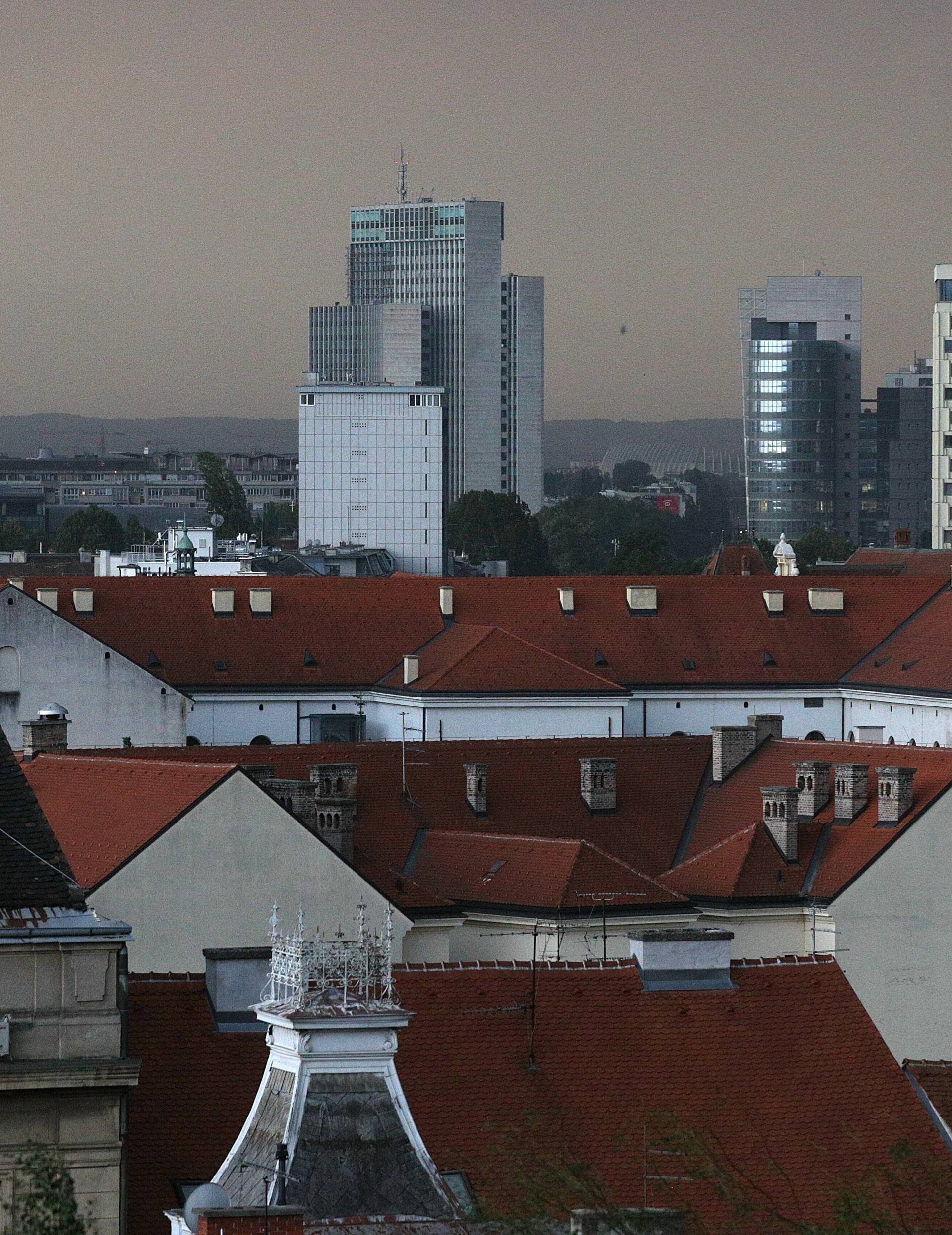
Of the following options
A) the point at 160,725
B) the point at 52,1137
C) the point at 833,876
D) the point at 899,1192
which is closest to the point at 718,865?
the point at 833,876

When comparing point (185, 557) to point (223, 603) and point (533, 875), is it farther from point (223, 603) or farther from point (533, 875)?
point (533, 875)

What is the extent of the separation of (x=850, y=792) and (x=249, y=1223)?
1805 inches

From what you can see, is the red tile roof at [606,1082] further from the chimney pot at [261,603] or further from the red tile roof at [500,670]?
the chimney pot at [261,603]

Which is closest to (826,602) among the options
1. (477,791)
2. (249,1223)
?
(477,791)

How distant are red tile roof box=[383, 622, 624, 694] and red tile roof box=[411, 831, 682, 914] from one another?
103 ft

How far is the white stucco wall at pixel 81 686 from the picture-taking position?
317 feet

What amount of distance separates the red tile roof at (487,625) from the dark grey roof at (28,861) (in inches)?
2881

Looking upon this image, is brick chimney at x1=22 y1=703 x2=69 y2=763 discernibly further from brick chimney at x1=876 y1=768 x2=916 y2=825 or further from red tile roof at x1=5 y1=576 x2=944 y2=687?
red tile roof at x1=5 y1=576 x2=944 y2=687

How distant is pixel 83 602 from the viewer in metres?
108

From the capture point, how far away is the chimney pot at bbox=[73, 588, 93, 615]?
354ft

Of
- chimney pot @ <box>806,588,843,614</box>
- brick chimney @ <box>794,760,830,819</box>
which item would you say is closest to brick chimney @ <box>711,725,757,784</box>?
brick chimney @ <box>794,760,830,819</box>

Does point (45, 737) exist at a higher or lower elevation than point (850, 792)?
higher

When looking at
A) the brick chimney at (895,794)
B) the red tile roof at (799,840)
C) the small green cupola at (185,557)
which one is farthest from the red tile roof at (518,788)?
the small green cupola at (185,557)

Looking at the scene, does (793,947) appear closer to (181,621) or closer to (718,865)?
(718,865)
